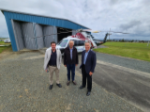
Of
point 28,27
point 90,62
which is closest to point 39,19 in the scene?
point 28,27

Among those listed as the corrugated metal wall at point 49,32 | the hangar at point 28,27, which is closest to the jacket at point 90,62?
the hangar at point 28,27

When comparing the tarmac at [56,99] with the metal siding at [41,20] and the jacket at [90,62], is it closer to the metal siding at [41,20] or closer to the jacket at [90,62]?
the jacket at [90,62]

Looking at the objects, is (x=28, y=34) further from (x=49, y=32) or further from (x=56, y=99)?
(x=56, y=99)

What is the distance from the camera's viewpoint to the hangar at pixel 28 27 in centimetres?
1007

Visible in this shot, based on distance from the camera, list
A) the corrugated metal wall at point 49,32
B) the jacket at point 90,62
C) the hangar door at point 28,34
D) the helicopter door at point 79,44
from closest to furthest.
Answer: the jacket at point 90,62 < the helicopter door at point 79,44 < the hangar door at point 28,34 < the corrugated metal wall at point 49,32

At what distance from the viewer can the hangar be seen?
396 inches

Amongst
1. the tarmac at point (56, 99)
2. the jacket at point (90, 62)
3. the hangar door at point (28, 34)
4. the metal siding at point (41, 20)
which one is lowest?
the tarmac at point (56, 99)

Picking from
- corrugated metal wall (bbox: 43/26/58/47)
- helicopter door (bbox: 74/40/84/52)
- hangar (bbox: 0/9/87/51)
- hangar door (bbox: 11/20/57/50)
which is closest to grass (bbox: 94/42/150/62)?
helicopter door (bbox: 74/40/84/52)

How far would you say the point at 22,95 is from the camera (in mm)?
2529

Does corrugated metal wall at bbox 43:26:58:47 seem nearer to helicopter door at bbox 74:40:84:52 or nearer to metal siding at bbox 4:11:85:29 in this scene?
metal siding at bbox 4:11:85:29

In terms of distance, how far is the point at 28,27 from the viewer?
37.8 ft

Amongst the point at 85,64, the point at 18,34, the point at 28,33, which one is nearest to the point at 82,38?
the point at 85,64

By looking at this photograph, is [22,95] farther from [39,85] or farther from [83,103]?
[83,103]

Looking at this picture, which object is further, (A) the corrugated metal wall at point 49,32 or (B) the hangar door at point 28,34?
(A) the corrugated metal wall at point 49,32
